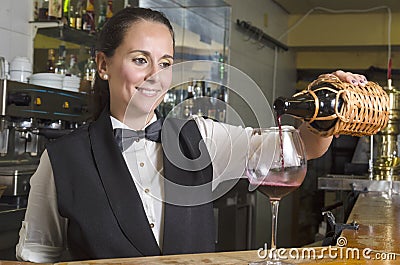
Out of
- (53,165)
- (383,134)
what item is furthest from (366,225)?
(383,134)

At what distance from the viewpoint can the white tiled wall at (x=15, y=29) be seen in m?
3.49

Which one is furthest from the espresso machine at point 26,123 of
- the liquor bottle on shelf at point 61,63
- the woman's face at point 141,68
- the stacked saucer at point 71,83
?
the woman's face at point 141,68

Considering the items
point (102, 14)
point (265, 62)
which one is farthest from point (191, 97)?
point (265, 62)

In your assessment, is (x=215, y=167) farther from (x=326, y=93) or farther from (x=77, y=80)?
(x=77, y=80)

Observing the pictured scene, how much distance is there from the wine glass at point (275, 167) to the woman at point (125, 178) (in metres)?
0.34

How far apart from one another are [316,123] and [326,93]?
2.6 inches

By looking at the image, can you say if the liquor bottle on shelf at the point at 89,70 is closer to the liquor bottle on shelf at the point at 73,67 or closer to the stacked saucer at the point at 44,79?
the liquor bottle on shelf at the point at 73,67

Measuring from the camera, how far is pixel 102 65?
60.2 inches

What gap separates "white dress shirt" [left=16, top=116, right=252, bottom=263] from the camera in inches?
53.5

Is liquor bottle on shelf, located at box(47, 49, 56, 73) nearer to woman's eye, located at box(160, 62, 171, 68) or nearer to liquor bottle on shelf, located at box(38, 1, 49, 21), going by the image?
liquor bottle on shelf, located at box(38, 1, 49, 21)

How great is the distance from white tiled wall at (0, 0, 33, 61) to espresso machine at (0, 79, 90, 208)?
41cm

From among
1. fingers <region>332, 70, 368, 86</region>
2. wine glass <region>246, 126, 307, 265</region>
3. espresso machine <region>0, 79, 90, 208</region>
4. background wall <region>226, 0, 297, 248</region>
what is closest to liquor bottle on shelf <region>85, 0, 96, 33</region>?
espresso machine <region>0, 79, 90, 208</region>

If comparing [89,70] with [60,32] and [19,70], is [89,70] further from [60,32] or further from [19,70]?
[19,70]

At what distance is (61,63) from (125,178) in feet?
8.44
